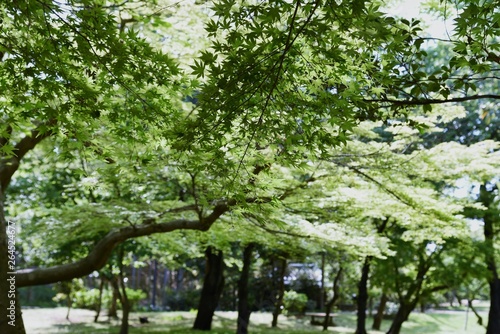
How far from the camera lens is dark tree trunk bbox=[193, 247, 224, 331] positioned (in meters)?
17.2

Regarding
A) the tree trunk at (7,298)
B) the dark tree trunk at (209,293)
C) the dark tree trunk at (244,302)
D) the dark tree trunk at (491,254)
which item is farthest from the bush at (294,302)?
the tree trunk at (7,298)

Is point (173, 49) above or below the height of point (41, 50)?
above

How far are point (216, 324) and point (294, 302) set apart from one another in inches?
334

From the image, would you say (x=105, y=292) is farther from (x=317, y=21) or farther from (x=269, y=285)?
(x=317, y=21)

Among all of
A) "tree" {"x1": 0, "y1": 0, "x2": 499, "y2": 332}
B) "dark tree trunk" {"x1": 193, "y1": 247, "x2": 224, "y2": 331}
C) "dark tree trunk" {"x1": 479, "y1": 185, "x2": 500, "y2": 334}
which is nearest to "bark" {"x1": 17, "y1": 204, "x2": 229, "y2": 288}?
"tree" {"x1": 0, "y1": 0, "x2": 499, "y2": 332}

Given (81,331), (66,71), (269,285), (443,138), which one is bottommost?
(81,331)

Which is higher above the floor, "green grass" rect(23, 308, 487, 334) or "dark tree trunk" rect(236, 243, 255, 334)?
"dark tree trunk" rect(236, 243, 255, 334)

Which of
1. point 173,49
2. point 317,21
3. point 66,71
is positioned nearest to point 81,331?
point 173,49

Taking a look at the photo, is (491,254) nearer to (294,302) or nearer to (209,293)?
(209,293)

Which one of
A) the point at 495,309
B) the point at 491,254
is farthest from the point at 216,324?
the point at 491,254

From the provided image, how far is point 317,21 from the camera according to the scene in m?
3.04

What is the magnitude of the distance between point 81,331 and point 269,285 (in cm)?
1069

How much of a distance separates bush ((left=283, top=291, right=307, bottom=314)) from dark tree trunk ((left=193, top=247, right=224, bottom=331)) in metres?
9.79

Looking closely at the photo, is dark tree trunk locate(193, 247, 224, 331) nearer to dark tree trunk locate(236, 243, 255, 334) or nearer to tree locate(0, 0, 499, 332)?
dark tree trunk locate(236, 243, 255, 334)
